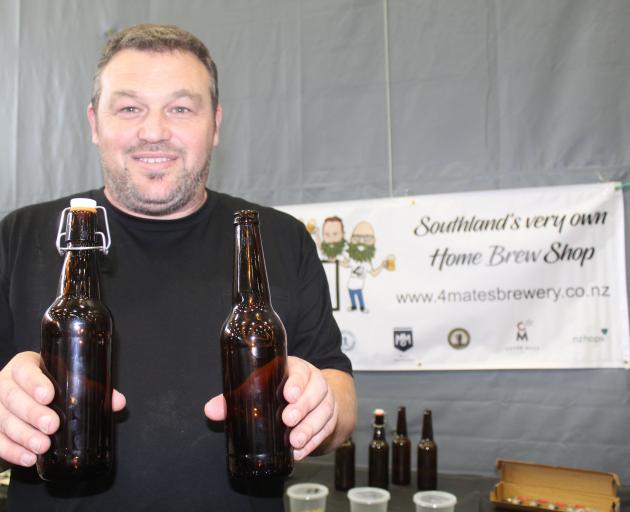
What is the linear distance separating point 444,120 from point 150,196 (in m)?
1.56

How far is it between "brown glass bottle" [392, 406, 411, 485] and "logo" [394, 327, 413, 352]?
27cm

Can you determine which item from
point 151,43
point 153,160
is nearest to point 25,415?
point 153,160

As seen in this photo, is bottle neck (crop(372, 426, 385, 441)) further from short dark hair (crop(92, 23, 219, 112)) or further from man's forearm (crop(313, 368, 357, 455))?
short dark hair (crop(92, 23, 219, 112))

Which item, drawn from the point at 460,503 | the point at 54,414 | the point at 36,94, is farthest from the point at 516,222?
the point at 36,94

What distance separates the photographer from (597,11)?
221 centimetres

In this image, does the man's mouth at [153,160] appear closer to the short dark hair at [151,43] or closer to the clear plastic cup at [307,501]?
the short dark hair at [151,43]

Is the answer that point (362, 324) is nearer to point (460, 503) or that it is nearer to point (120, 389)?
point (460, 503)

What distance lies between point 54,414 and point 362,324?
182cm

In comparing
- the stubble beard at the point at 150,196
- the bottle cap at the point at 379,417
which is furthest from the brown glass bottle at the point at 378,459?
the stubble beard at the point at 150,196

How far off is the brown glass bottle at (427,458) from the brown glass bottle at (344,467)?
240mm

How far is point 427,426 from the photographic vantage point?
2.15 m

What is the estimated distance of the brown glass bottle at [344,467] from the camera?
2129 mm

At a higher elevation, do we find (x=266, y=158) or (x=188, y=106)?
(x=266, y=158)

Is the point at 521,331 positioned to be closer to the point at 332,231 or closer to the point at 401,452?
the point at 401,452
